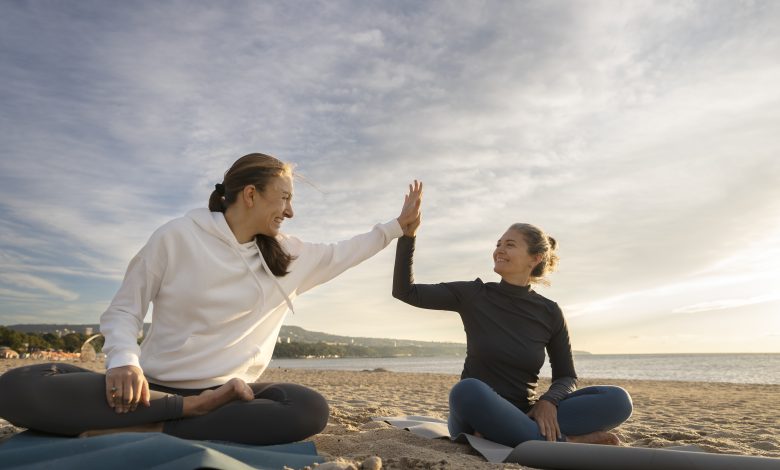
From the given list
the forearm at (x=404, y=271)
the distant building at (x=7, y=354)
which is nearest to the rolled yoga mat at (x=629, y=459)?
the forearm at (x=404, y=271)

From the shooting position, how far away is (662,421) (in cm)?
582

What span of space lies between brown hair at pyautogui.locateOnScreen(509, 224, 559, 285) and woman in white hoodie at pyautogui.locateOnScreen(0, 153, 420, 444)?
1.21 metres

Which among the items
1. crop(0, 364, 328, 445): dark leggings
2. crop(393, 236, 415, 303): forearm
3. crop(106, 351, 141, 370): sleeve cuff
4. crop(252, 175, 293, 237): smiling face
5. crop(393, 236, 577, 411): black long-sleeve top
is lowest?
crop(0, 364, 328, 445): dark leggings

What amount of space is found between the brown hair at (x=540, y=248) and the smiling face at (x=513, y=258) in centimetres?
3

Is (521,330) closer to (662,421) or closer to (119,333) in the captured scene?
(119,333)

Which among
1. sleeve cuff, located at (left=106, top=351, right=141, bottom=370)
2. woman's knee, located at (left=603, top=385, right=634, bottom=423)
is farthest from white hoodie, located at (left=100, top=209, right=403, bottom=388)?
woman's knee, located at (left=603, top=385, right=634, bottom=423)

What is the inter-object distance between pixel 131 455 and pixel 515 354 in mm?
2247

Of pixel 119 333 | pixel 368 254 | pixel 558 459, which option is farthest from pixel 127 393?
pixel 558 459

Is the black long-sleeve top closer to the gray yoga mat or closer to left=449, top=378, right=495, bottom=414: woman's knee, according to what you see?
left=449, top=378, right=495, bottom=414: woman's knee

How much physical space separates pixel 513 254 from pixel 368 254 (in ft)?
3.06

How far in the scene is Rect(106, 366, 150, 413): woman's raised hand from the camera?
2.56 m

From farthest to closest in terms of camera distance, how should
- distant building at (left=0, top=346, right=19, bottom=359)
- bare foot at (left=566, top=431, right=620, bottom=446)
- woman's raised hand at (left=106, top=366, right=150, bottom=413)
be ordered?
1. distant building at (left=0, top=346, right=19, bottom=359)
2. bare foot at (left=566, top=431, right=620, bottom=446)
3. woman's raised hand at (left=106, top=366, right=150, bottom=413)

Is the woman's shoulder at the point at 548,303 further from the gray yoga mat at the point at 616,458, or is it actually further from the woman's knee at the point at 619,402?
the gray yoga mat at the point at 616,458

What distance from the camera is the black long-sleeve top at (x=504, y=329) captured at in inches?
143
